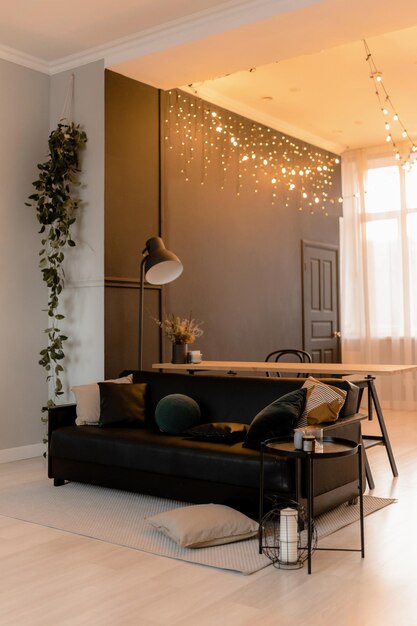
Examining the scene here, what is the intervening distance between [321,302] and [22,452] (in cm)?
425

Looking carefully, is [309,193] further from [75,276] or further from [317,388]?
[317,388]

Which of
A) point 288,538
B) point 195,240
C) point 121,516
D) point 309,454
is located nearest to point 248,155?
point 195,240

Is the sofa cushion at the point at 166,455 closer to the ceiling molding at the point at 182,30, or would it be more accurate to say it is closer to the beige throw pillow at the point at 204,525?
the beige throw pillow at the point at 204,525

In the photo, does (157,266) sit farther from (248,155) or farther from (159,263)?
(248,155)

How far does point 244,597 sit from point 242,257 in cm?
481

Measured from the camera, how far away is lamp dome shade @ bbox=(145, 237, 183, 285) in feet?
17.2

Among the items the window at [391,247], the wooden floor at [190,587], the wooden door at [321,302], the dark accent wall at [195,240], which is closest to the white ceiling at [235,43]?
the dark accent wall at [195,240]

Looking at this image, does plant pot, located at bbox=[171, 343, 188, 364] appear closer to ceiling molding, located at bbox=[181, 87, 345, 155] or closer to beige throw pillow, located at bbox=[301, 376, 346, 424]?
beige throw pillow, located at bbox=[301, 376, 346, 424]

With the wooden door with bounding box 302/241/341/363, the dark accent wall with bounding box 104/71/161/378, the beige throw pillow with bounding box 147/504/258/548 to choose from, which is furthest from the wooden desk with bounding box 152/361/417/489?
the wooden door with bounding box 302/241/341/363

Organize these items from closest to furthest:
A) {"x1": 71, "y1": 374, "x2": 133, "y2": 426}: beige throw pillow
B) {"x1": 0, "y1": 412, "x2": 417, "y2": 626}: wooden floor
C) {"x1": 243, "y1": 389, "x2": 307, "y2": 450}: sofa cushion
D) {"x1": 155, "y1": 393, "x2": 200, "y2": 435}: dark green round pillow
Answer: {"x1": 0, "y1": 412, "x2": 417, "y2": 626}: wooden floor
{"x1": 243, "y1": 389, "x2": 307, "y2": 450}: sofa cushion
{"x1": 155, "y1": 393, "x2": 200, "y2": 435}: dark green round pillow
{"x1": 71, "y1": 374, "x2": 133, "y2": 426}: beige throw pillow

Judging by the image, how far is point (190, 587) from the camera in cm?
287

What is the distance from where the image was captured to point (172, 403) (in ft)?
14.6

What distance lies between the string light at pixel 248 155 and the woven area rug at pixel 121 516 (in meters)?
3.26

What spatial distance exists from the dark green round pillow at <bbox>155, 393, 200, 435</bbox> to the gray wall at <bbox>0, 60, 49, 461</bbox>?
68.2 inches
